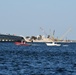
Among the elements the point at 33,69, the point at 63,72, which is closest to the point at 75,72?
the point at 63,72

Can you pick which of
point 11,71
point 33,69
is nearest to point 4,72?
point 11,71

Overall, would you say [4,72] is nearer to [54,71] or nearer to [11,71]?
[11,71]

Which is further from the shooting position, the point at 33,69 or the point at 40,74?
the point at 33,69

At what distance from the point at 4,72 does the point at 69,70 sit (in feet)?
40.9

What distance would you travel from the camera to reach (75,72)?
85.1 metres

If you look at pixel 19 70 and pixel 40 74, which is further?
pixel 19 70

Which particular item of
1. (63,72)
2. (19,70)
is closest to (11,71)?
(19,70)

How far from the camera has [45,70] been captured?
289 ft

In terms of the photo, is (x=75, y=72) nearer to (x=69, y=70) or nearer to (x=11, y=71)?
(x=69, y=70)

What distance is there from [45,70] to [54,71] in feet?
6.76

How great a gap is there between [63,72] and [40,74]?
220 inches

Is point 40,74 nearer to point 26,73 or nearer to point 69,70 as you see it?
point 26,73

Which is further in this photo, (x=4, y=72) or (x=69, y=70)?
(x=69, y=70)

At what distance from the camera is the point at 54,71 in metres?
86.8
